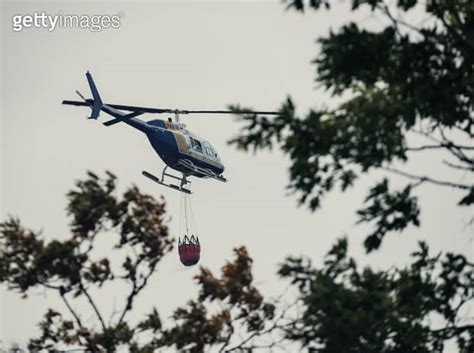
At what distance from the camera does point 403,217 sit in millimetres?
18391

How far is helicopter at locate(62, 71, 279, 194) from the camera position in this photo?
158ft

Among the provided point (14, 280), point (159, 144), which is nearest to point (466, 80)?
point (14, 280)

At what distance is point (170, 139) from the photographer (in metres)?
49.8

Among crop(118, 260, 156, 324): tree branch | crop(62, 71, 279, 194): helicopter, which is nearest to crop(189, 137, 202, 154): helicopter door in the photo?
crop(62, 71, 279, 194): helicopter

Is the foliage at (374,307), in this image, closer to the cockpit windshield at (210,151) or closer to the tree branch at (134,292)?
the tree branch at (134,292)

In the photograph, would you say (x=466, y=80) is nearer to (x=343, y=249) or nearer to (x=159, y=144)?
(x=343, y=249)

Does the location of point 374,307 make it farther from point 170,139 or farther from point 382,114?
point 170,139

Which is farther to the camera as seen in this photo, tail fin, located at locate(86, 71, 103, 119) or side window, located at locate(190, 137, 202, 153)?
side window, located at locate(190, 137, 202, 153)

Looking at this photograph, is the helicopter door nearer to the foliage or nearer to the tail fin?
the tail fin

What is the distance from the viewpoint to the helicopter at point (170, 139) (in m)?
48.2

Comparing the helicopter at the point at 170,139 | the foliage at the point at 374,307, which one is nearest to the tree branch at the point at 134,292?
the foliage at the point at 374,307

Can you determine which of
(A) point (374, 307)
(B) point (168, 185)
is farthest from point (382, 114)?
(B) point (168, 185)

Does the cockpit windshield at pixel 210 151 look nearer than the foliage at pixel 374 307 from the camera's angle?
No

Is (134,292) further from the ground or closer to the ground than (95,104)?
closer to the ground
